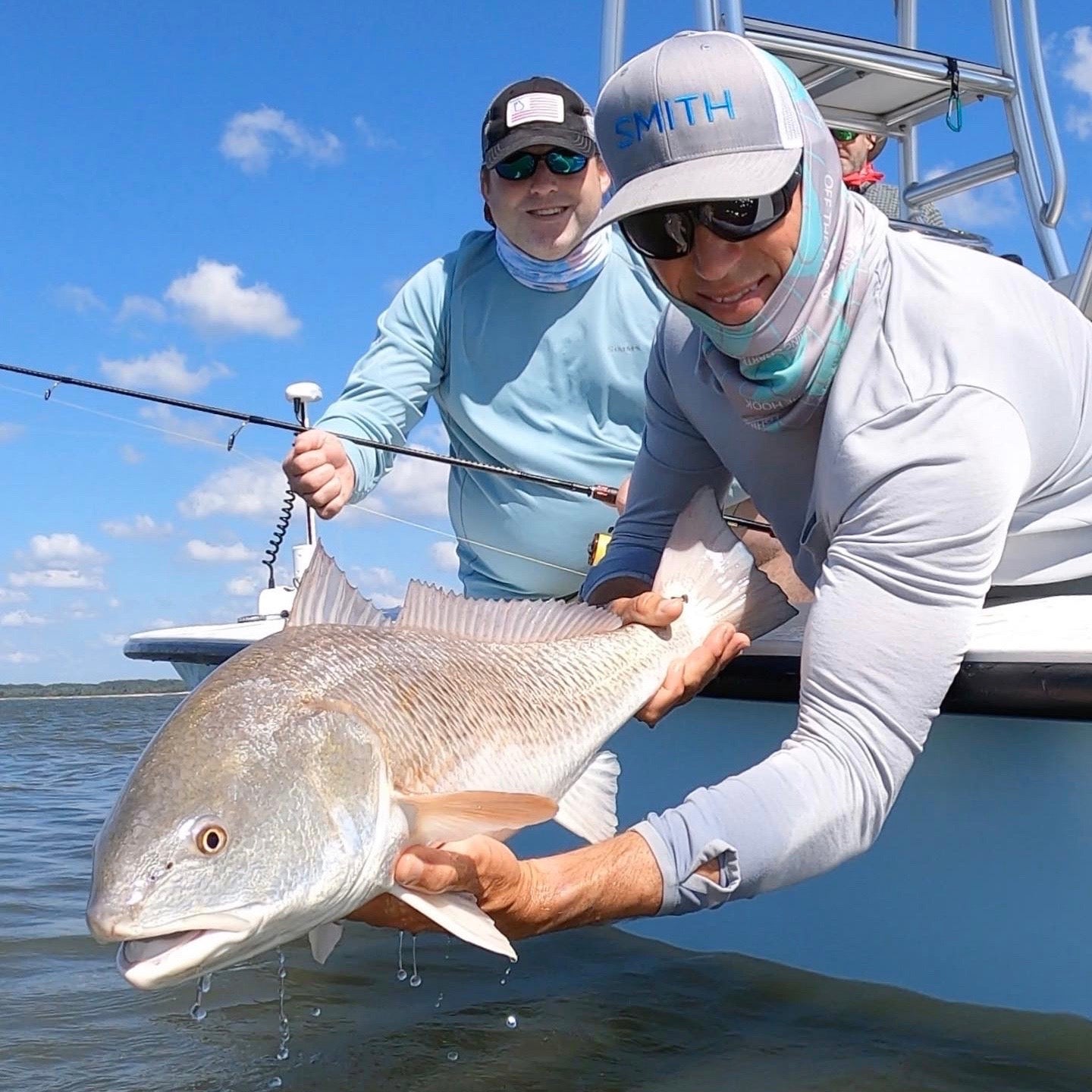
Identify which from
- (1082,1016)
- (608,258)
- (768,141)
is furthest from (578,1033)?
(608,258)

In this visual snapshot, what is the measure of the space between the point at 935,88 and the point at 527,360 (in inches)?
111

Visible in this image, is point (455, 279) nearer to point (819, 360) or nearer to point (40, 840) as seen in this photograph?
point (819, 360)

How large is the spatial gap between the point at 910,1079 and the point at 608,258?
2604 mm

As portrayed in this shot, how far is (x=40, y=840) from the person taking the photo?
271 inches

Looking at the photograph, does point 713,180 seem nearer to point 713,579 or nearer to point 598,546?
point 713,579

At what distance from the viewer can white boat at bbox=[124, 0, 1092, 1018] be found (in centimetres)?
246

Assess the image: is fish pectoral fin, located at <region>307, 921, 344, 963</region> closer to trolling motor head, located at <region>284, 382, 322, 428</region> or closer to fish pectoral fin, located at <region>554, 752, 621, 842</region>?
fish pectoral fin, located at <region>554, 752, 621, 842</region>

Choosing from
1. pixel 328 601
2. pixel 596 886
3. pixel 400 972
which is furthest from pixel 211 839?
pixel 400 972

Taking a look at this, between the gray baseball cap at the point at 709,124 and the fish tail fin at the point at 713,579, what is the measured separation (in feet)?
2.91

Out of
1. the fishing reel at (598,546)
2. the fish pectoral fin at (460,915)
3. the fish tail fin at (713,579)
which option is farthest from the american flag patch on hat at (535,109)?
the fish pectoral fin at (460,915)

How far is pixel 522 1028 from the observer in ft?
10.0

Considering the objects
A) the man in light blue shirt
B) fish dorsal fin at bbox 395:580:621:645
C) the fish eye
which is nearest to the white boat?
fish dorsal fin at bbox 395:580:621:645

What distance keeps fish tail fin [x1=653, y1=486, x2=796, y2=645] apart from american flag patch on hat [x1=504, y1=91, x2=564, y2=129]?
56.7 inches

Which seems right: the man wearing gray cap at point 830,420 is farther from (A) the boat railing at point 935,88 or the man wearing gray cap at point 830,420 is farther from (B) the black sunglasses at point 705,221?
(A) the boat railing at point 935,88
